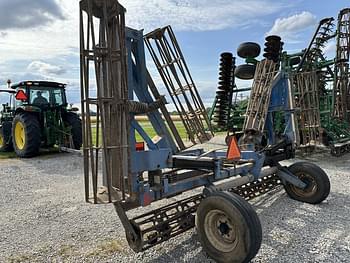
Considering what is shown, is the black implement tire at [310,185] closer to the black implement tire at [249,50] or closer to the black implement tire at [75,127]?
the black implement tire at [249,50]

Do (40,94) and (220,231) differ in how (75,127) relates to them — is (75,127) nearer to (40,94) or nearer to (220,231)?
(40,94)

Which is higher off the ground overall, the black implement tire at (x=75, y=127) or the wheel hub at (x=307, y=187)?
the black implement tire at (x=75, y=127)

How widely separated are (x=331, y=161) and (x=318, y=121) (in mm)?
1200

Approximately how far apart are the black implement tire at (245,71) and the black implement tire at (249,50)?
1.03 ft

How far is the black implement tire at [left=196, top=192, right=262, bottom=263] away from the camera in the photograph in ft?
8.41

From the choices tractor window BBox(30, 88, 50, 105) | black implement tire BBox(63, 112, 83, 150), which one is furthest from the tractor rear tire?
black implement tire BBox(63, 112, 83, 150)

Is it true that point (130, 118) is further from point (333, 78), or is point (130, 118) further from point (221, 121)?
point (333, 78)

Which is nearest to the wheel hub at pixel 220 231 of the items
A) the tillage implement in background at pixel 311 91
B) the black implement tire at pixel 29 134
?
the tillage implement in background at pixel 311 91

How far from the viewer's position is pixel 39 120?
32.1 ft

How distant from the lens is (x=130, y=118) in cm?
291

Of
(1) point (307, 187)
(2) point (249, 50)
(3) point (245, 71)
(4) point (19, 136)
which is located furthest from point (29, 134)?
(1) point (307, 187)

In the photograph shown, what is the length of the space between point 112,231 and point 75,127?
6.98 meters

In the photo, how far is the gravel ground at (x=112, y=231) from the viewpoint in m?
2.95

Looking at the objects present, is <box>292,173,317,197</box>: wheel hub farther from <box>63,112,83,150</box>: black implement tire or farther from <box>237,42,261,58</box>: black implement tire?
<box>63,112,83,150</box>: black implement tire
